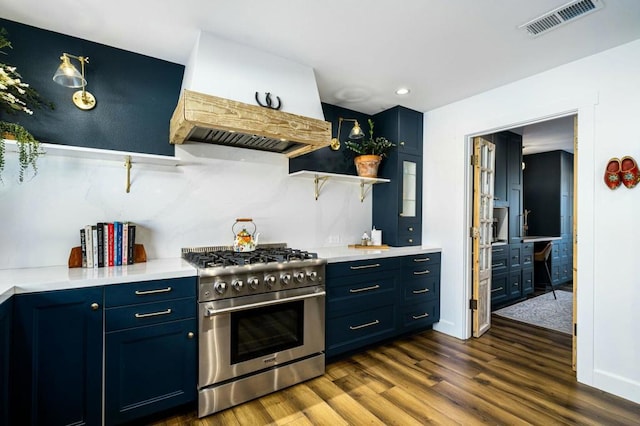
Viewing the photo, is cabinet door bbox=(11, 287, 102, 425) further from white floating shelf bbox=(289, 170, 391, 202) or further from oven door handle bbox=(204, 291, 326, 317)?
white floating shelf bbox=(289, 170, 391, 202)

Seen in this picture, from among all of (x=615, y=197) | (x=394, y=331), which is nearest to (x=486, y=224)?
(x=615, y=197)

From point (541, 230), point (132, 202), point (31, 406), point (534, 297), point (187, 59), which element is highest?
point (187, 59)

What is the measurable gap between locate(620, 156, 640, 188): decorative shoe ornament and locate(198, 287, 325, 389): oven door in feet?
7.65

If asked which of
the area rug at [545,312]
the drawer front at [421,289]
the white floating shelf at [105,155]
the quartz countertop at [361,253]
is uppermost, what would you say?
the white floating shelf at [105,155]

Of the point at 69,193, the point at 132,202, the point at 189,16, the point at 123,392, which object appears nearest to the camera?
the point at 123,392

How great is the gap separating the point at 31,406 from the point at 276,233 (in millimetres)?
1980

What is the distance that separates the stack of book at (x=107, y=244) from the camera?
207 centimetres

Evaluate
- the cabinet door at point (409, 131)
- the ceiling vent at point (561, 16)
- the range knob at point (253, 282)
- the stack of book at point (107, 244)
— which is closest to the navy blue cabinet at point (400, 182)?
the cabinet door at point (409, 131)

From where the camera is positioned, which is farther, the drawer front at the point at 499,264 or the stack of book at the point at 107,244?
the drawer front at the point at 499,264

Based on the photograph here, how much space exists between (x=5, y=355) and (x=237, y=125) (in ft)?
5.54

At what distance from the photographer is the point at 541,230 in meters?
6.26

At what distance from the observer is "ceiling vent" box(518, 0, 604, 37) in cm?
182

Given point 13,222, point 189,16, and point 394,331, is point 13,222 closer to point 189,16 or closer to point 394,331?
point 189,16

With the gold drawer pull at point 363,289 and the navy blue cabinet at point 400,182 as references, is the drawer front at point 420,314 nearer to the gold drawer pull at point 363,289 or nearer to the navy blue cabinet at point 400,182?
the gold drawer pull at point 363,289
